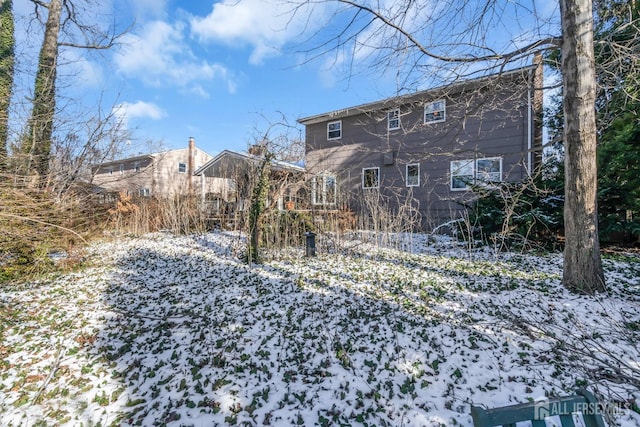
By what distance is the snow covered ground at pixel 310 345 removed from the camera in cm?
216

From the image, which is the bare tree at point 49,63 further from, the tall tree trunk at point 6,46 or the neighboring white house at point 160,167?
the neighboring white house at point 160,167

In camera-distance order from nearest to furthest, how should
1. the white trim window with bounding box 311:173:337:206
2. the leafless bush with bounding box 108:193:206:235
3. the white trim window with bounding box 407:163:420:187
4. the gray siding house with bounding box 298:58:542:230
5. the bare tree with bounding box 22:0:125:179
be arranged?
the bare tree with bounding box 22:0:125:179 < the white trim window with bounding box 311:173:337:206 < the gray siding house with bounding box 298:58:542:230 < the leafless bush with bounding box 108:193:206:235 < the white trim window with bounding box 407:163:420:187

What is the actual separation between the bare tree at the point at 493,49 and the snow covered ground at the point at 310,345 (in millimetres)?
1023

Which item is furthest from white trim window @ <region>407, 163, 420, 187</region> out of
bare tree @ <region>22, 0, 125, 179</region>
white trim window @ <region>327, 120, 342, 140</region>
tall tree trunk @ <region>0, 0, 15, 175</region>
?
tall tree trunk @ <region>0, 0, 15, 175</region>

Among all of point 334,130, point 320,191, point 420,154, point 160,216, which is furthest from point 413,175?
point 160,216

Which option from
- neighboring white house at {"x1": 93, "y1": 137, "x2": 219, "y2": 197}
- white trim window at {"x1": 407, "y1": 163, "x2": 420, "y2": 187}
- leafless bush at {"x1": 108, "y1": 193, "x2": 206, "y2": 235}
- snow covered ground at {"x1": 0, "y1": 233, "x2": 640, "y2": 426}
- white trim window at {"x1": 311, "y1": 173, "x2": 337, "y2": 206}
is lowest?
snow covered ground at {"x1": 0, "y1": 233, "x2": 640, "y2": 426}

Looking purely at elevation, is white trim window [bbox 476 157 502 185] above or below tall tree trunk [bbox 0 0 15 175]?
below

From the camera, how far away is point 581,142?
3.66 m

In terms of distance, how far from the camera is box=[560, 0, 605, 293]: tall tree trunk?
3617 mm

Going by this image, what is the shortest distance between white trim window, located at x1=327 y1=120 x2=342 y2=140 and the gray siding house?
4cm

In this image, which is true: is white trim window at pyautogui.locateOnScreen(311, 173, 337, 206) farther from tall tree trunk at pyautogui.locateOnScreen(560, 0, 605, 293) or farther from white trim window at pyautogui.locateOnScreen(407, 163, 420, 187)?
tall tree trunk at pyautogui.locateOnScreen(560, 0, 605, 293)

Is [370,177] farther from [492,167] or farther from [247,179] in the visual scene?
[247,179]

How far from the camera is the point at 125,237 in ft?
32.7

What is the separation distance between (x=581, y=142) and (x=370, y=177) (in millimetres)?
8275
